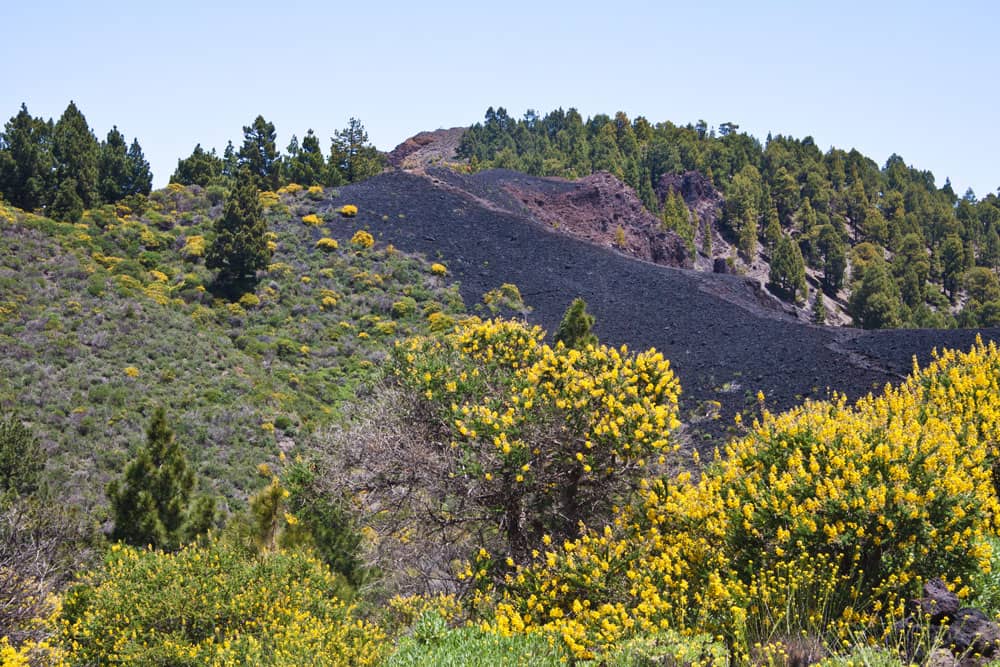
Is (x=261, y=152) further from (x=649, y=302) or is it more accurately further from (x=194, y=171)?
(x=649, y=302)

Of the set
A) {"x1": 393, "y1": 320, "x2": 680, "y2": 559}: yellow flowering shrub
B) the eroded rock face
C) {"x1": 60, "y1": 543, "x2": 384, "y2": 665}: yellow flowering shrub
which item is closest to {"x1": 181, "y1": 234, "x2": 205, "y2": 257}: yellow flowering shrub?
the eroded rock face

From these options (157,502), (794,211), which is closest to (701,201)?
(794,211)

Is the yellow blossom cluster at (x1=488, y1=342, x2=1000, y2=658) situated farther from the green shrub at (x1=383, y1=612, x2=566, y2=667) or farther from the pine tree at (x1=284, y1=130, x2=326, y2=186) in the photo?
the pine tree at (x1=284, y1=130, x2=326, y2=186)

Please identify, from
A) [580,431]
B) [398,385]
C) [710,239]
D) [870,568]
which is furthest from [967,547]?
[710,239]

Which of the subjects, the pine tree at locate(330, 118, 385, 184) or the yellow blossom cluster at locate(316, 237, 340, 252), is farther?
the pine tree at locate(330, 118, 385, 184)

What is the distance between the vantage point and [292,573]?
1073 centimetres

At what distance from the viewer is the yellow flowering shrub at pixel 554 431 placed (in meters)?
8.60

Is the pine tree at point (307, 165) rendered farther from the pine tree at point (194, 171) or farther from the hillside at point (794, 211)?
the hillside at point (794, 211)

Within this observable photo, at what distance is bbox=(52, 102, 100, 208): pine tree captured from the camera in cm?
4166

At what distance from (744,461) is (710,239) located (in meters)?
71.0

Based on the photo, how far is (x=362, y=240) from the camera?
3997 cm

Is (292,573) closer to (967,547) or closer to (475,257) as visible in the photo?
(967,547)

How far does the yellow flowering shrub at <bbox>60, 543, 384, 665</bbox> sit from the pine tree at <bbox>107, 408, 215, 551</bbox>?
434cm

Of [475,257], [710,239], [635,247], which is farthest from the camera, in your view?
[710,239]
